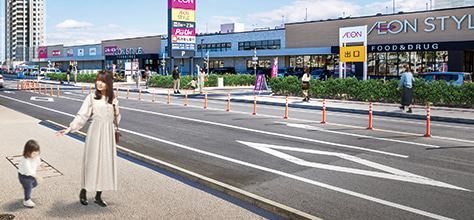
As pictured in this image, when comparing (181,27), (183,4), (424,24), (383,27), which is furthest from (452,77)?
(383,27)

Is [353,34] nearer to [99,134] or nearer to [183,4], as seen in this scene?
[183,4]

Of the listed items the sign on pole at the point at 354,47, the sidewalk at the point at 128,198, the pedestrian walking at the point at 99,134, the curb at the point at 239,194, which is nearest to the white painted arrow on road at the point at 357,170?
the curb at the point at 239,194

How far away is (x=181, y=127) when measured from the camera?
13484 mm

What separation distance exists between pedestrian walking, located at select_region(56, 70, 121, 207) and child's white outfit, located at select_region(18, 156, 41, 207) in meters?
0.47

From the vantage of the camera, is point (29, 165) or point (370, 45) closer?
point (29, 165)

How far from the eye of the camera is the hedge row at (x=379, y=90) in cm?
1970

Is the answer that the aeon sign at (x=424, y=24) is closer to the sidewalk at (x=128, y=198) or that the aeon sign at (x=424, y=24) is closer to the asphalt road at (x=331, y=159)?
the asphalt road at (x=331, y=159)

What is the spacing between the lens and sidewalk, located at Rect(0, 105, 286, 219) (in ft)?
17.2

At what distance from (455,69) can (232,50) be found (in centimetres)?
3540

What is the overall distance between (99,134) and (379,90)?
19.7 metres

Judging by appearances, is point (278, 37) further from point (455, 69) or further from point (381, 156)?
point (381, 156)

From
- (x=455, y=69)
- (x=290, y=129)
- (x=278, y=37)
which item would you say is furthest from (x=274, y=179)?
(x=278, y=37)

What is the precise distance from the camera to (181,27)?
3862 cm

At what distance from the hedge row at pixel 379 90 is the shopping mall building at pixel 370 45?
1586 cm
